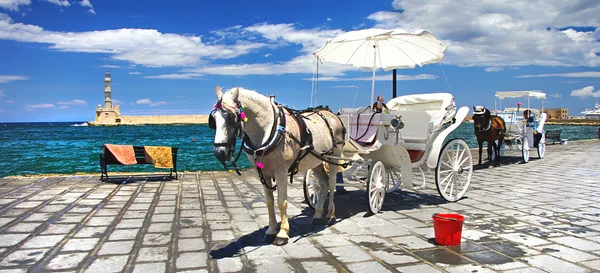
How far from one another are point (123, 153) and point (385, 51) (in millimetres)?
6572

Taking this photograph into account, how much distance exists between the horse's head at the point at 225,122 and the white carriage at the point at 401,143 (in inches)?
92.2

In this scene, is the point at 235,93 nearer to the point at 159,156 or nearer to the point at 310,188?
the point at 310,188

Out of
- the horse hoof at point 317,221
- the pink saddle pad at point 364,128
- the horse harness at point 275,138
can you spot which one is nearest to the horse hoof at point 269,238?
the horse harness at point 275,138

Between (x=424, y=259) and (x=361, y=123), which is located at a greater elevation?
(x=361, y=123)

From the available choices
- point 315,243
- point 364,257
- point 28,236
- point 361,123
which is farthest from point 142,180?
point 364,257

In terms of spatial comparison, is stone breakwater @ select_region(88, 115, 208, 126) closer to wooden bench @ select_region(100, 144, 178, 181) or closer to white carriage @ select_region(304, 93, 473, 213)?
wooden bench @ select_region(100, 144, 178, 181)

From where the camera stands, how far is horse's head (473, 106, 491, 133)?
1180cm

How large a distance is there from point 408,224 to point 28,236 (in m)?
4.88

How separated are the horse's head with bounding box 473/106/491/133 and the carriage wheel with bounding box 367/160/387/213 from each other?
22.1 feet

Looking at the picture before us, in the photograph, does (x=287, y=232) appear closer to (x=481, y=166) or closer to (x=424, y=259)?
(x=424, y=259)

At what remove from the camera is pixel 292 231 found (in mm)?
5375

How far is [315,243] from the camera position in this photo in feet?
15.8

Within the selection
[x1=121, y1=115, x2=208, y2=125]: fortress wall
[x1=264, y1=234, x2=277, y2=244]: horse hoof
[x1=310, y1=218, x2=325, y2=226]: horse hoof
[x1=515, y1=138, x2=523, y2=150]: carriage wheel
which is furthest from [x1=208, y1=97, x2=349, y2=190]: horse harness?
[x1=121, y1=115, x2=208, y2=125]: fortress wall

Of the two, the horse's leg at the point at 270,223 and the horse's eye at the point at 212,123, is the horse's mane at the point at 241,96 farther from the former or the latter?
the horse's leg at the point at 270,223
